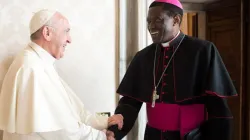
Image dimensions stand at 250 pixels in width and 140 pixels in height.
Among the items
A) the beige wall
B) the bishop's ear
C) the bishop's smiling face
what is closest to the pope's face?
the bishop's ear

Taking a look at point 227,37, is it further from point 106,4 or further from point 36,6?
point 36,6

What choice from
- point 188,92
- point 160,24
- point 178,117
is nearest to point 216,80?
point 188,92

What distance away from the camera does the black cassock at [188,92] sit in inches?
64.2

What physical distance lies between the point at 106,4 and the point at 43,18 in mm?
614

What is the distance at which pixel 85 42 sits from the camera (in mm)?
2014

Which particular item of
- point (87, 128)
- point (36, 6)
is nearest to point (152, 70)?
point (87, 128)

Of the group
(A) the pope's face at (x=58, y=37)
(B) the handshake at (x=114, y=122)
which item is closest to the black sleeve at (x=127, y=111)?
(B) the handshake at (x=114, y=122)

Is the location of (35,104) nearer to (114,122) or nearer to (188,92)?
(114,122)

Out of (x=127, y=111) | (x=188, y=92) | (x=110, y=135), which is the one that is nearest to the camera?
(x=188, y=92)

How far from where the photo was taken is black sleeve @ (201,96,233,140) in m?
1.62

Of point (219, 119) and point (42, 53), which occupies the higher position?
point (42, 53)

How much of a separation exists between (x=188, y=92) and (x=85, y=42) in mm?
749

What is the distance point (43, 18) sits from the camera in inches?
61.0

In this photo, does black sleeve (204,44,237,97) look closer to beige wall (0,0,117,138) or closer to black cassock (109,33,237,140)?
black cassock (109,33,237,140)
